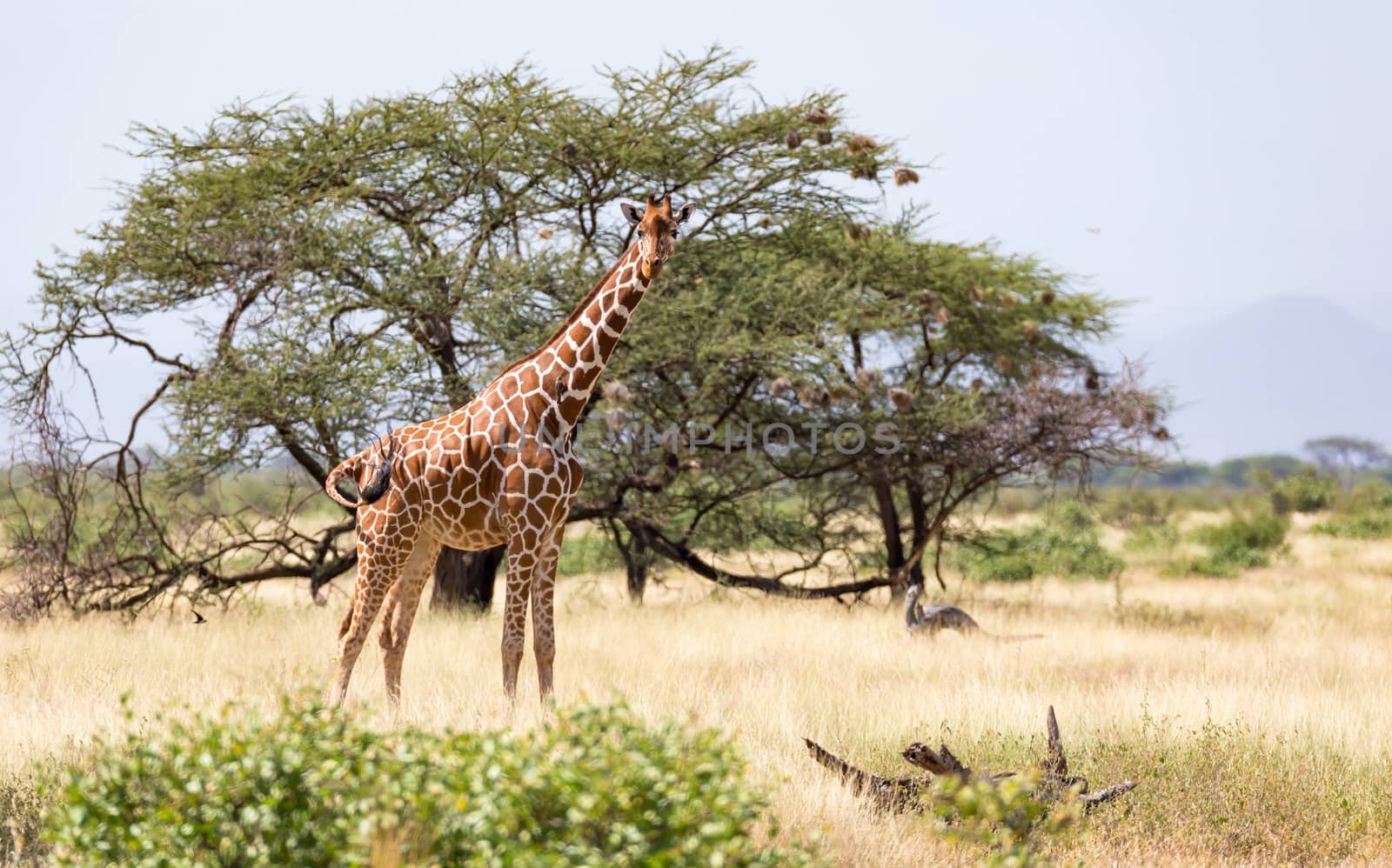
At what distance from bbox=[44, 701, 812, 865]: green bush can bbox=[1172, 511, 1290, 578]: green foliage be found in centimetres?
2079

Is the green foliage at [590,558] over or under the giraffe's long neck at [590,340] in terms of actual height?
under

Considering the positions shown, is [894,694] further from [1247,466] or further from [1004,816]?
[1247,466]

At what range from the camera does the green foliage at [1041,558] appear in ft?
75.5

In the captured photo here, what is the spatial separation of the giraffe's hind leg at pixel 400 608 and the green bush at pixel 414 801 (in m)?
3.39

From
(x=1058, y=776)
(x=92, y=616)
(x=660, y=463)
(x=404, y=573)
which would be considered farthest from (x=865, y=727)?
(x=92, y=616)

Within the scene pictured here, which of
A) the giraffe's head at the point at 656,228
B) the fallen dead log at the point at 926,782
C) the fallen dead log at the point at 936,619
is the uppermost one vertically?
the giraffe's head at the point at 656,228

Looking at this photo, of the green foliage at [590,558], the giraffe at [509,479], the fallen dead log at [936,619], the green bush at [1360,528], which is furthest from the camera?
the green bush at [1360,528]

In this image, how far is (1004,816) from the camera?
4.54 m

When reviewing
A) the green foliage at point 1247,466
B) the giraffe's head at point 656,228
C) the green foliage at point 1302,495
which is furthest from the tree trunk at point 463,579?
the green foliage at point 1247,466

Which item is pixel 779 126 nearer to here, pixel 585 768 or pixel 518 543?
pixel 518 543

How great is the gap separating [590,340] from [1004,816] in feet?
12.6

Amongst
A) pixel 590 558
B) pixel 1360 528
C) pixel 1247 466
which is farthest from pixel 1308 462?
pixel 590 558

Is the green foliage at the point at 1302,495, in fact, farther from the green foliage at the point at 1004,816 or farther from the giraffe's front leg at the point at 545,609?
the green foliage at the point at 1004,816

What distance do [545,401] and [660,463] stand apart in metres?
7.25
